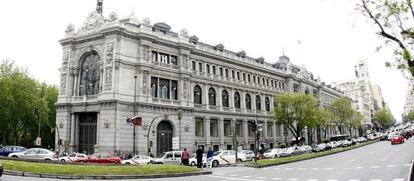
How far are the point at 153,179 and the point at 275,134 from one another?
53.5 m

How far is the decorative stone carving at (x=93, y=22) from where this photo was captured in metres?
48.6

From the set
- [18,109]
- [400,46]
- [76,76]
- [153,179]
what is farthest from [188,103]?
[400,46]

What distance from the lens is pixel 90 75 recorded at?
48.7 m

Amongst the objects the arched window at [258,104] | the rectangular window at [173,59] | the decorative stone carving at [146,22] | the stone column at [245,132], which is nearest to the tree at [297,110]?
the stone column at [245,132]

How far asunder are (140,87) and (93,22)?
456 inches

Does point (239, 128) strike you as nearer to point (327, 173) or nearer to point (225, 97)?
point (225, 97)

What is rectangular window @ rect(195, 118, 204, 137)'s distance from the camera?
55062mm

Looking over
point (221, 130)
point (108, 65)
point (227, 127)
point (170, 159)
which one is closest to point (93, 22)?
point (108, 65)

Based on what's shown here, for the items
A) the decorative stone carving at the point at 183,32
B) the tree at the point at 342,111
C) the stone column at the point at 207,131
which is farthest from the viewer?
the tree at the point at 342,111

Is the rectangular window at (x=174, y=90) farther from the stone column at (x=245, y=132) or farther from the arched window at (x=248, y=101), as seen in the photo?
the arched window at (x=248, y=101)

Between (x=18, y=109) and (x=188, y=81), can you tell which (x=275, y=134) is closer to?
(x=188, y=81)

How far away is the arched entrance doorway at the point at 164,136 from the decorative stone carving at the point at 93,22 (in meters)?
15.8

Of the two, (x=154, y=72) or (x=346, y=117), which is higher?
(x=154, y=72)

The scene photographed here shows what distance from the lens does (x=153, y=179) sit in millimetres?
20641
